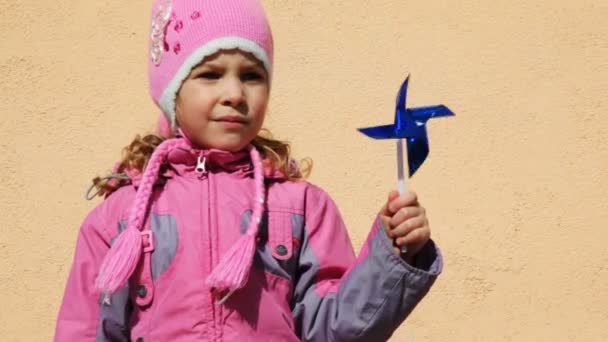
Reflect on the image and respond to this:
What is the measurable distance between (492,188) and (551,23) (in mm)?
710

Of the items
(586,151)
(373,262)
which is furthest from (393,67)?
(373,262)

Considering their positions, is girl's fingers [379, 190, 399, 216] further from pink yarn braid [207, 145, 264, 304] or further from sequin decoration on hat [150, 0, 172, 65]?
sequin decoration on hat [150, 0, 172, 65]

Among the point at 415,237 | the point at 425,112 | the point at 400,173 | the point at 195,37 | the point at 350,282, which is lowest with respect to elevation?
the point at 350,282

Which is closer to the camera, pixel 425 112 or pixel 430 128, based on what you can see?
pixel 425 112

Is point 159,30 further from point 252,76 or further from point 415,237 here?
point 415,237

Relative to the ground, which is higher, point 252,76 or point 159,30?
point 159,30

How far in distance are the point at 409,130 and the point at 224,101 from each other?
400mm

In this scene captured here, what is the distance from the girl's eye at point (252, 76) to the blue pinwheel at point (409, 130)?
1.12 feet

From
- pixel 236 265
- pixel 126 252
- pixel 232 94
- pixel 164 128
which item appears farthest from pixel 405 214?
Result: pixel 164 128

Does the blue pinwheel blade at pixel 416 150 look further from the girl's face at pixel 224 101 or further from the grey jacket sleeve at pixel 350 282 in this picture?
the girl's face at pixel 224 101

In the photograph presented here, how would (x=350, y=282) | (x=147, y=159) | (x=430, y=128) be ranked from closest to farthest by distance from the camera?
(x=350, y=282), (x=147, y=159), (x=430, y=128)

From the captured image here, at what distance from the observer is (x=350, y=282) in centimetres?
174

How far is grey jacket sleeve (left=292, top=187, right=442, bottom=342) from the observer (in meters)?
1.66

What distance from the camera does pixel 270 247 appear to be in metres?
1.83
